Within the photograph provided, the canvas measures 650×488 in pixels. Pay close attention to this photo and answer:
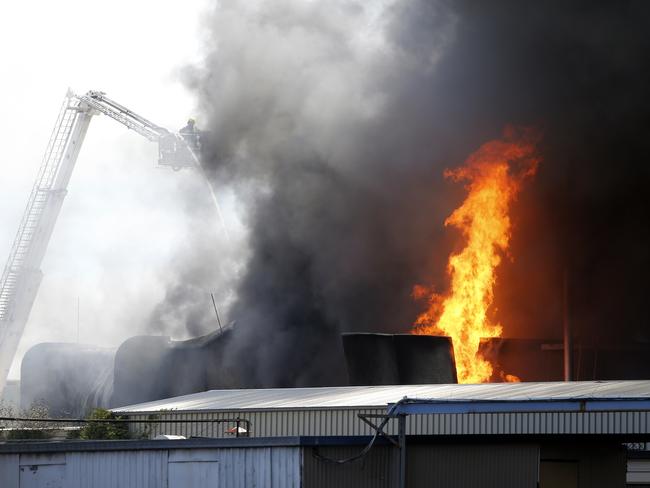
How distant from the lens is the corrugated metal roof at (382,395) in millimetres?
23844

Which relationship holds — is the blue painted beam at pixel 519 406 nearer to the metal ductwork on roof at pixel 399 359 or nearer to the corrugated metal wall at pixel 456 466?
the corrugated metal wall at pixel 456 466

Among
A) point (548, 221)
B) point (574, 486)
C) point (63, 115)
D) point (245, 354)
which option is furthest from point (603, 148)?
point (63, 115)

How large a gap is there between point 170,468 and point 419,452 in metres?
4.34

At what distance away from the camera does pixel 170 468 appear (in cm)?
2162

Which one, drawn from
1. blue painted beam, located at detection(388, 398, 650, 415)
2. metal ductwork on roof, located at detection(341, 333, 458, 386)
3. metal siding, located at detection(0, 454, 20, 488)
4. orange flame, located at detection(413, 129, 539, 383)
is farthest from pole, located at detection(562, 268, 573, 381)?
metal siding, located at detection(0, 454, 20, 488)

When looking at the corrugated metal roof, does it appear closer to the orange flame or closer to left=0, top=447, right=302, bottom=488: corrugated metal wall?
left=0, top=447, right=302, bottom=488: corrugated metal wall

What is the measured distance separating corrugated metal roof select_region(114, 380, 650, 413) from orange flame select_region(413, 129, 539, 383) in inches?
282

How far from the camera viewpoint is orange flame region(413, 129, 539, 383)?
37.3 m

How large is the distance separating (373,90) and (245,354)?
9.90 meters

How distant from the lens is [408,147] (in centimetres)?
4103

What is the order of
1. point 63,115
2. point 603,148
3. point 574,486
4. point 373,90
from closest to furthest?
point 574,486 < point 603,148 < point 373,90 < point 63,115

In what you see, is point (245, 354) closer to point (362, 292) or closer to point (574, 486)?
point (362, 292)

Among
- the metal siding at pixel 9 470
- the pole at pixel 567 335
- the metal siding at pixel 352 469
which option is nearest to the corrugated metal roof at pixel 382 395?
the metal siding at pixel 352 469

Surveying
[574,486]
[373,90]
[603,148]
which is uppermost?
[373,90]
